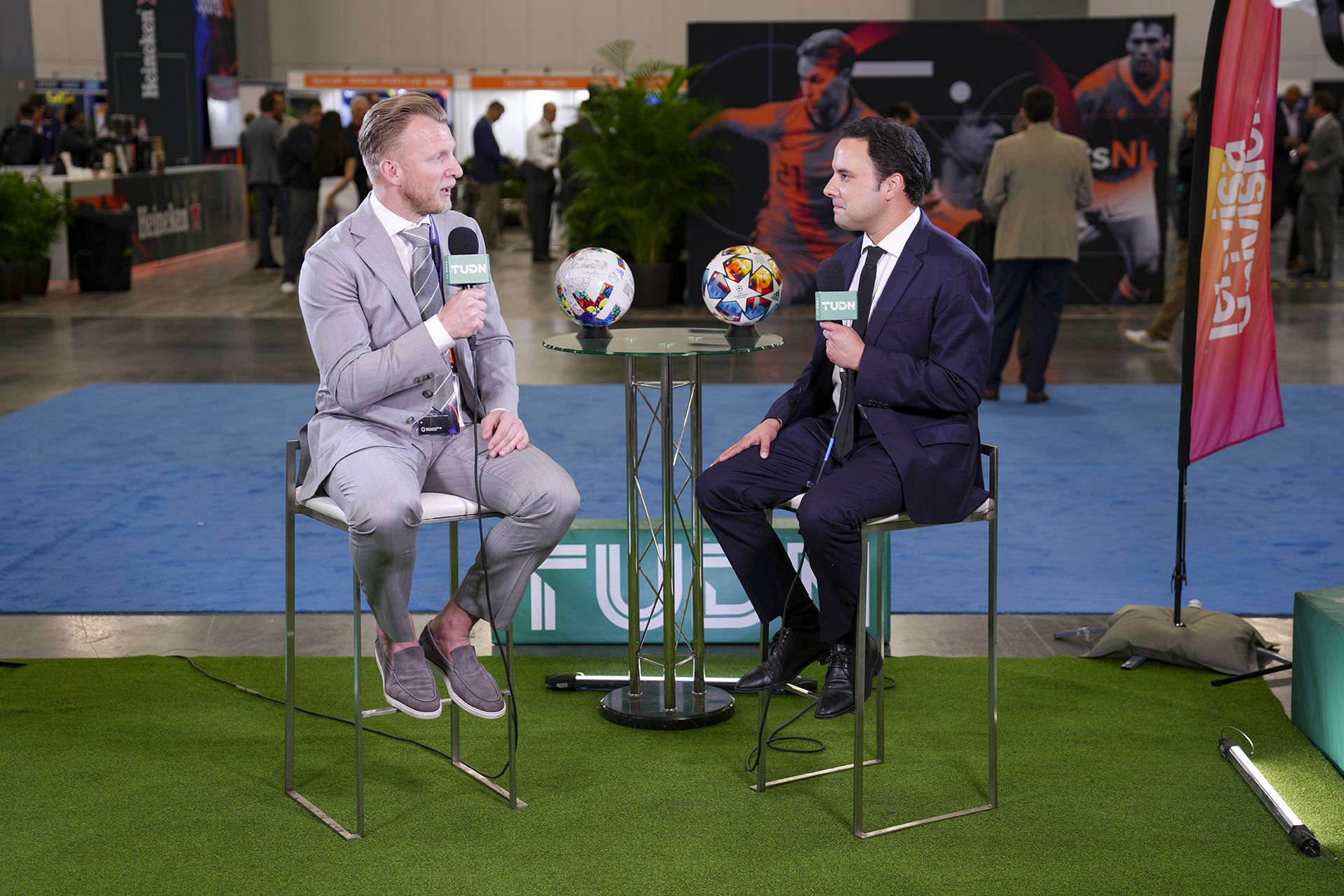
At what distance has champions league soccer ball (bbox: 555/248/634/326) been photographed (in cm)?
306

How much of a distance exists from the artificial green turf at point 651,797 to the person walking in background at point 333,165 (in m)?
8.96

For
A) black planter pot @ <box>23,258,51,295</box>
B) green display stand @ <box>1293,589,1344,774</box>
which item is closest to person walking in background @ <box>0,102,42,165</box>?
black planter pot @ <box>23,258,51,295</box>

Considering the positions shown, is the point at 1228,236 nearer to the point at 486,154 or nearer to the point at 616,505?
the point at 616,505

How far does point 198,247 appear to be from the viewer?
15.7 meters

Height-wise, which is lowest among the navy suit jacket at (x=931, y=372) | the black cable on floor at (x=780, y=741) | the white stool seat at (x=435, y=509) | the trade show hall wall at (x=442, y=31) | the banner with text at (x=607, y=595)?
the black cable on floor at (x=780, y=741)

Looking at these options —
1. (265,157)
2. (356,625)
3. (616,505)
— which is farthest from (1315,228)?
(356,625)

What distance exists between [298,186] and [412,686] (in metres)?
10.2

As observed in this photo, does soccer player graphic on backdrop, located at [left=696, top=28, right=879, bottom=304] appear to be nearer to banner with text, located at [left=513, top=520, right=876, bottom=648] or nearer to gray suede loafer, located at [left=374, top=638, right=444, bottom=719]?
banner with text, located at [left=513, top=520, right=876, bottom=648]

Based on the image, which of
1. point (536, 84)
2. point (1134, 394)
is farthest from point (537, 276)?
point (536, 84)

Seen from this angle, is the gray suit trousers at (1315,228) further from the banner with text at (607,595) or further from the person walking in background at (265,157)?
the banner with text at (607,595)

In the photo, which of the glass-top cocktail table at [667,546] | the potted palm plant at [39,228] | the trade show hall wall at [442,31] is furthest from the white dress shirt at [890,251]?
the trade show hall wall at [442,31]

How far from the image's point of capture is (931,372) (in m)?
2.75

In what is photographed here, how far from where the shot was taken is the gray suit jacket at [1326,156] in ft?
40.3

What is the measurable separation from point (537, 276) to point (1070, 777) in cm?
1089
